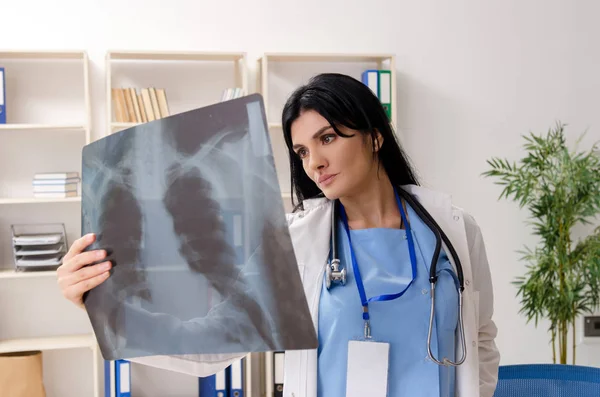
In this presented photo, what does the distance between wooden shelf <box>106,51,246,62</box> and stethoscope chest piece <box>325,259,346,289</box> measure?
229cm

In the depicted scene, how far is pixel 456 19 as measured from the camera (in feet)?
13.5

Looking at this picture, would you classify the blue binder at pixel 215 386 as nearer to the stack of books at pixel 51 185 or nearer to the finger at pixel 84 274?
the stack of books at pixel 51 185

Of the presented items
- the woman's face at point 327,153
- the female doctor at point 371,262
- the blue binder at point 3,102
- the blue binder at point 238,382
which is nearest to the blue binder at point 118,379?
the blue binder at point 238,382

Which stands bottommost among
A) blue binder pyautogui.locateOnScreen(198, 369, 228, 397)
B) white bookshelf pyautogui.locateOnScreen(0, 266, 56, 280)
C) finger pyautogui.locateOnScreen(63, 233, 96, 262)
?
blue binder pyautogui.locateOnScreen(198, 369, 228, 397)

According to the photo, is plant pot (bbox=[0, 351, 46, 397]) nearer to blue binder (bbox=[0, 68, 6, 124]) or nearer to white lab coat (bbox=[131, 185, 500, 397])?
blue binder (bbox=[0, 68, 6, 124])

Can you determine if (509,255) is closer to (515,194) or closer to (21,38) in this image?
(515,194)

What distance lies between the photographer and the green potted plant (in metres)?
3.76

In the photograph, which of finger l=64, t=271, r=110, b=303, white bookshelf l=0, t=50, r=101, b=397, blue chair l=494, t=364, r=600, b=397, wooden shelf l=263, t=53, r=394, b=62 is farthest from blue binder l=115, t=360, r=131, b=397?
finger l=64, t=271, r=110, b=303

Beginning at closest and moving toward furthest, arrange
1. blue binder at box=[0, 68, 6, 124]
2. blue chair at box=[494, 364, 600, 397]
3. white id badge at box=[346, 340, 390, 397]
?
white id badge at box=[346, 340, 390, 397], blue chair at box=[494, 364, 600, 397], blue binder at box=[0, 68, 6, 124]

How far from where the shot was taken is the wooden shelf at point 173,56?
3639 mm

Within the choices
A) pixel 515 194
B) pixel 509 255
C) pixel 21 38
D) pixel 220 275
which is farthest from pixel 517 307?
pixel 220 275

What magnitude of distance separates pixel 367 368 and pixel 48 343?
2.60 meters

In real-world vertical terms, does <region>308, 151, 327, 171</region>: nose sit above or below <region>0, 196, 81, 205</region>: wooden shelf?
above

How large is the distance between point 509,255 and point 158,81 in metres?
2.14
